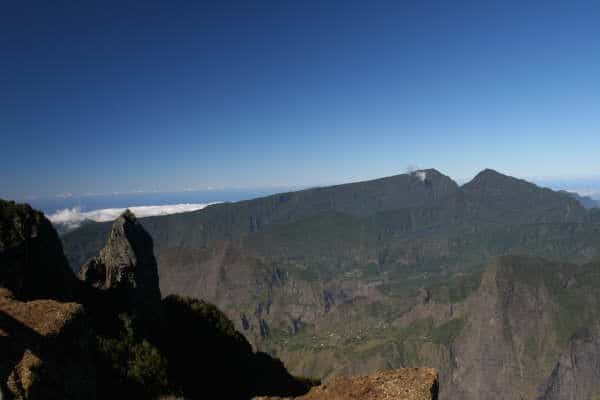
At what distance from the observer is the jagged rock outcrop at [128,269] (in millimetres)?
50062

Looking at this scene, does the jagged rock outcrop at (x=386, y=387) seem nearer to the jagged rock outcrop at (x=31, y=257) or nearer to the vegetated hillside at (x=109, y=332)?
the vegetated hillside at (x=109, y=332)

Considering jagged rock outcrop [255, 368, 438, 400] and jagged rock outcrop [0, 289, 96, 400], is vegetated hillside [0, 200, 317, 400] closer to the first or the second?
jagged rock outcrop [0, 289, 96, 400]

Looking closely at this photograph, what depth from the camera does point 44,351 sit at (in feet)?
79.2

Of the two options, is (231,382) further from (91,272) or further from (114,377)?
(91,272)

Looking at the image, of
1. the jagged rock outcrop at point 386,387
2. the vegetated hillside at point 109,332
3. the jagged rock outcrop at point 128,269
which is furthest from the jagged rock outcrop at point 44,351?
the jagged rock outcrop at point 128,269

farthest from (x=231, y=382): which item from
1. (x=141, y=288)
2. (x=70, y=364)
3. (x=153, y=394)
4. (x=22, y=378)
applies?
(x=22, y=378)

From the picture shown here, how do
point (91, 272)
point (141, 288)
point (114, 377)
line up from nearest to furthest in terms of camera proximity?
point (114, 377), point (141, 288), point (91, 272)

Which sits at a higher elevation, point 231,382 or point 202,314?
point 202,314

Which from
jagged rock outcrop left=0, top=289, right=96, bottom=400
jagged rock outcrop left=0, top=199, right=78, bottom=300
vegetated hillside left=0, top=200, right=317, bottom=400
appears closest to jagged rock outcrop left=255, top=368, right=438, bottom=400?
jagged rock outcrop left=0, top=289, right=96, bottom=400

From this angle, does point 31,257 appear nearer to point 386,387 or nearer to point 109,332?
point 109,332

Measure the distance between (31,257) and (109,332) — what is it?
33.7 ft

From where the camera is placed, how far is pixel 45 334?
2508 cm

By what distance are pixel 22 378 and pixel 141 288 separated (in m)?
30.4

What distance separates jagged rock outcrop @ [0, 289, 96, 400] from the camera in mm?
21391
